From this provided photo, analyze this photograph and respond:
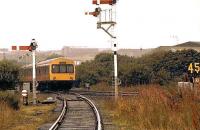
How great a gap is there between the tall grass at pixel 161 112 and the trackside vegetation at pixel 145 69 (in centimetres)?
3012

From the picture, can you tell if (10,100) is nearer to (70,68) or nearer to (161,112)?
(161,112)

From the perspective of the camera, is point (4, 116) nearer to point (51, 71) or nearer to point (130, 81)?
point (51, 71)

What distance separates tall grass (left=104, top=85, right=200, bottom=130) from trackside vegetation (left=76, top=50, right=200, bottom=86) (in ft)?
98.8

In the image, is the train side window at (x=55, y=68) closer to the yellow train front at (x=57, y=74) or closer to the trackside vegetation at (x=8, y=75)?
the yellow train front at (x=57, y=74)

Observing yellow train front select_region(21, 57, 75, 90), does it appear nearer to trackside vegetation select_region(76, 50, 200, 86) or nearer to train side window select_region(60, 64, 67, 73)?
train side window select_region(60, 64, 67, 73)

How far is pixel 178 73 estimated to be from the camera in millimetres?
52969

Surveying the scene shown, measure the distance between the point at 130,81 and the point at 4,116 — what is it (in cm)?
3251

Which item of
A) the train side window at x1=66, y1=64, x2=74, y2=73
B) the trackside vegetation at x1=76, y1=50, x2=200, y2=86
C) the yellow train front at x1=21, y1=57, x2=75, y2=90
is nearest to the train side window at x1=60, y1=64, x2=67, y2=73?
the yellow train front at x1=21, y1=57, x2=75, y2=90

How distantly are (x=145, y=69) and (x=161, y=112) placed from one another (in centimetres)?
3493

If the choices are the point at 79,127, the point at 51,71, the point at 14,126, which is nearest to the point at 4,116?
the point at 14,126

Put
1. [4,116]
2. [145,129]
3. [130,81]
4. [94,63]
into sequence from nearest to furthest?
[145,129], [4,116], [130,81], [94,63]

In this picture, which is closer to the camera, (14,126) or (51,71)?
(14,126)

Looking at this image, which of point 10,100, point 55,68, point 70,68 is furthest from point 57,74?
point 10,100

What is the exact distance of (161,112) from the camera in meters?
13.6
